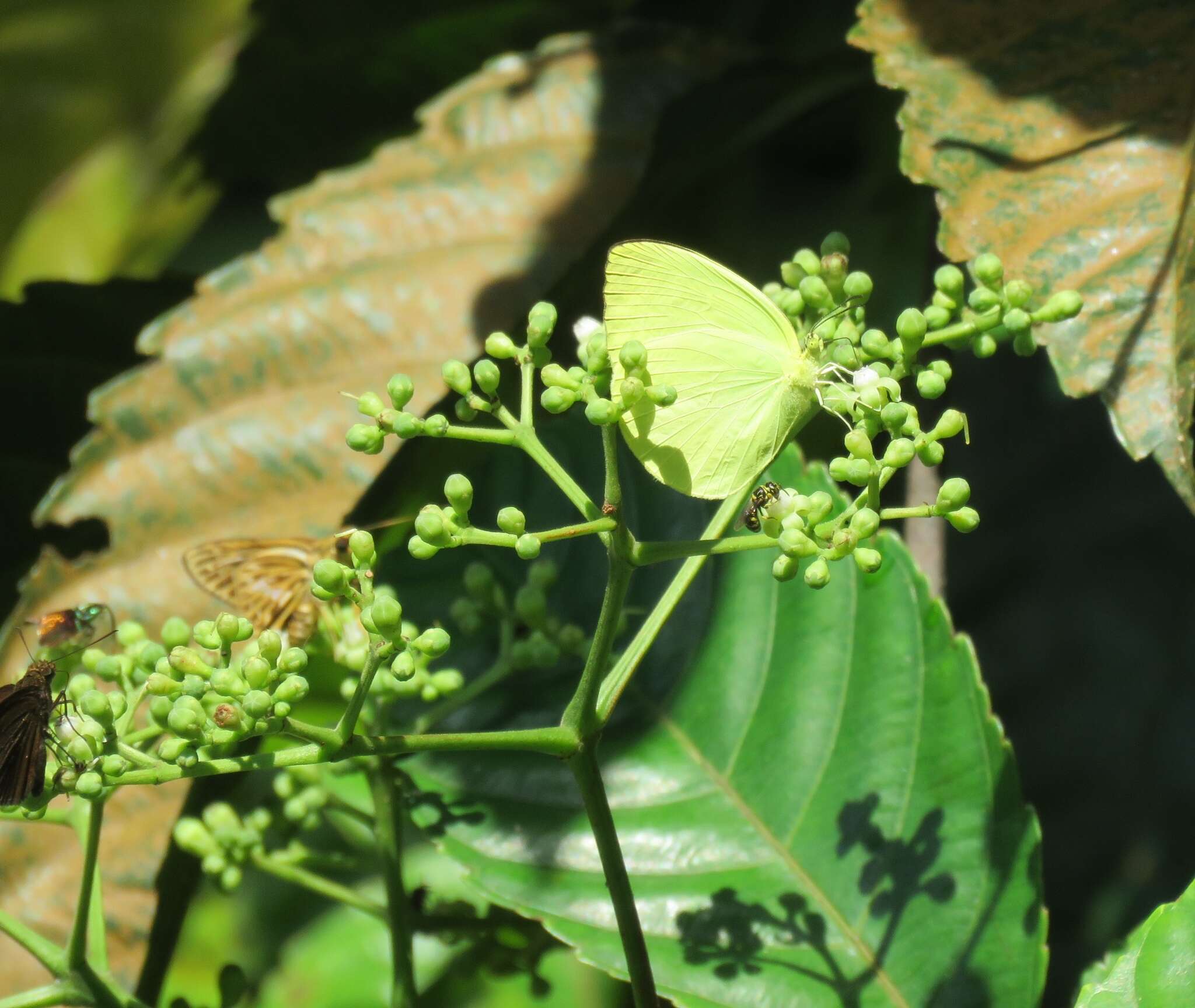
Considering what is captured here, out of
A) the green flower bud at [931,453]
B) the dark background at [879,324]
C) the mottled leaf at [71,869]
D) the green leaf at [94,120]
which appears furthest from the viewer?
the green leaf at [94,120]

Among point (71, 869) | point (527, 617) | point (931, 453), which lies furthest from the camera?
point (71, 869)

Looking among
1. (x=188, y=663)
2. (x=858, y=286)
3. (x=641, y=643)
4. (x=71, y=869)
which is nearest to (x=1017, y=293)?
(x=858, y=286)

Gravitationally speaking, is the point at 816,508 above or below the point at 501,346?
below

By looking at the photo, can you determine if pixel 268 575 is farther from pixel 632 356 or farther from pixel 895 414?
pixel 895 414

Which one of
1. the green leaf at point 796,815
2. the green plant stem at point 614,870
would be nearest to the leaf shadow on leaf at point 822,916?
the green leaf at point 796,815

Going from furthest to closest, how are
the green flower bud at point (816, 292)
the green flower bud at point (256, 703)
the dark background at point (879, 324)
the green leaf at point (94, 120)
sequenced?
the green leaf at point (94, 120) < the dark background at point (879, 324) < the green flower bud at point (816, 292) < the green flower bud at point (256, 703)

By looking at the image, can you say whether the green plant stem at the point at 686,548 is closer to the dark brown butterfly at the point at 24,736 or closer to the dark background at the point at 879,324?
the dark brown butterfly at the point at 24,736

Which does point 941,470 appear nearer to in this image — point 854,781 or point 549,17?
point 854,781
